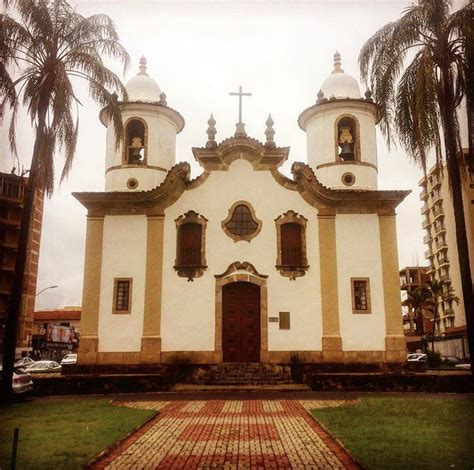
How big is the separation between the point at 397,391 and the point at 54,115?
1319 centimetres

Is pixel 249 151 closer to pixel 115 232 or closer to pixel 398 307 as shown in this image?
pixel 115 232

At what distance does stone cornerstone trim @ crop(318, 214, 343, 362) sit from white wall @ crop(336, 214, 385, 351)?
21 centimetres

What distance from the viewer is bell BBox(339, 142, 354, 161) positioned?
77.5 feet

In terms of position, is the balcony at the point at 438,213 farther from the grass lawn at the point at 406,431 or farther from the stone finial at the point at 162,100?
the grass lawn at the point at 406,431

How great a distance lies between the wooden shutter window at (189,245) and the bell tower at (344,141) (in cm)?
588

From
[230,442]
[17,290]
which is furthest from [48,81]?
[230,442]

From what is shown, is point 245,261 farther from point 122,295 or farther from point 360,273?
point 122,295

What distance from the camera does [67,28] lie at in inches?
611

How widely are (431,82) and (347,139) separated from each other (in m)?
9.17

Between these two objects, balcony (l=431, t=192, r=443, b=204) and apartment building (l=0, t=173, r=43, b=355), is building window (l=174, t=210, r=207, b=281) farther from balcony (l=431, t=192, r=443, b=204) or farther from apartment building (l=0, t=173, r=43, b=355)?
balcony (l=431, t=192, r=443, b=204)

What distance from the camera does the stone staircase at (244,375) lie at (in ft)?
63.5

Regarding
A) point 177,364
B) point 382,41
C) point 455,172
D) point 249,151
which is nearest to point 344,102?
point 249,151

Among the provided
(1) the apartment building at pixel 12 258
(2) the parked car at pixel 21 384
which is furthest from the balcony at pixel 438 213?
(2) the parked car at pixel 21 384

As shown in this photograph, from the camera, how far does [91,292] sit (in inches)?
844
